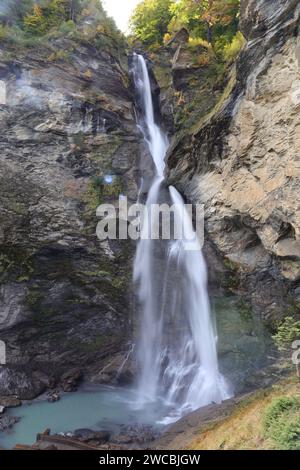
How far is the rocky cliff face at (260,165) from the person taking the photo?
11688 mm

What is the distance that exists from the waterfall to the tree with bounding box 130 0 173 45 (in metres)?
13.7

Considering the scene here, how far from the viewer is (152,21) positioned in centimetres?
2555

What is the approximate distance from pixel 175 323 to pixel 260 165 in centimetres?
706

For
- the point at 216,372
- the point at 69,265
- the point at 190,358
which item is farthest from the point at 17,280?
the point at 216,372

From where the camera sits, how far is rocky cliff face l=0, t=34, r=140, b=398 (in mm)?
A: 15383

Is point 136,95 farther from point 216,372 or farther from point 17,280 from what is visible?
point 216,372

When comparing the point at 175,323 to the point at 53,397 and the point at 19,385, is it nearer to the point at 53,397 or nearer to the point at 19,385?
the point at 53,397

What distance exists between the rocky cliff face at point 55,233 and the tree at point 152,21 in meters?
10.7

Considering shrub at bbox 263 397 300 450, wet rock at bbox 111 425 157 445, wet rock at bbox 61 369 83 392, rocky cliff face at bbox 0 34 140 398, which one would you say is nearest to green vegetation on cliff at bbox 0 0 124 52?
rocky cliff face at bbox 0 34 140 398

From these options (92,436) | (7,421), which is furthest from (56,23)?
(92,436)

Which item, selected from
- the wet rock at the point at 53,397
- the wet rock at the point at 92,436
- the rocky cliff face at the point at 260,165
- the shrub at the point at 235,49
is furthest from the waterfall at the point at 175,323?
the shrub at the point at 235,49

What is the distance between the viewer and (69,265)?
1588cm

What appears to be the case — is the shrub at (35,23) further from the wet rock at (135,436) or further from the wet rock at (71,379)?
the wet rock at (135,436)

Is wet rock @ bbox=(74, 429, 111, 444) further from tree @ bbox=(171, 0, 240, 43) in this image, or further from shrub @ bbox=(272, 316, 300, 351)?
tree @ bbox=(171, 0, 240, 43)
